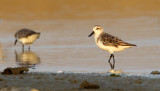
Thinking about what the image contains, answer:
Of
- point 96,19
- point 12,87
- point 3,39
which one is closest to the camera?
point 12,87

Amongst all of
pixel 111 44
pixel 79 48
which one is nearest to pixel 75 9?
pixel 79 48

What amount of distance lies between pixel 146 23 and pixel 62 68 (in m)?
11.7

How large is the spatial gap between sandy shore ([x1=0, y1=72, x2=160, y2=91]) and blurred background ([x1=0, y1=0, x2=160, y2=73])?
1503 millimetres

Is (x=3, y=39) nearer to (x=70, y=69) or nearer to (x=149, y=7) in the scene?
(x=70, y=69)

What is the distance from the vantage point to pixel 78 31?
20.0 m

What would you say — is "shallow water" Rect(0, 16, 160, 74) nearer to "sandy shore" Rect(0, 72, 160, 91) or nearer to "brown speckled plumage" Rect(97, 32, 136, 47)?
"brown speckled plumage" Rect(97, 32, 136, 47)

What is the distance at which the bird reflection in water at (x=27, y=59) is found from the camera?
12.1 m

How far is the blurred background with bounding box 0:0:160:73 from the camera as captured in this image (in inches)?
473

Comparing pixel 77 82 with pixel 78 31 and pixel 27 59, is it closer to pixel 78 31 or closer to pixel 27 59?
pixel 27 59

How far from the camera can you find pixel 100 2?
30234mm

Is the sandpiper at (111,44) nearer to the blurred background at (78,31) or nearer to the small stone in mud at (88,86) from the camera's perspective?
the blurred background at (78,31)

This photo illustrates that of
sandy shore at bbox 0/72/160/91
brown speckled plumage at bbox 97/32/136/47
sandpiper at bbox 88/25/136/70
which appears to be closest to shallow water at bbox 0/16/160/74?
sandpiper at bbox 88/25/136/70

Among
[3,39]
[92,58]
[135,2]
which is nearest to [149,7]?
[135,2]

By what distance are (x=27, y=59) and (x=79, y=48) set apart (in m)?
2.40
